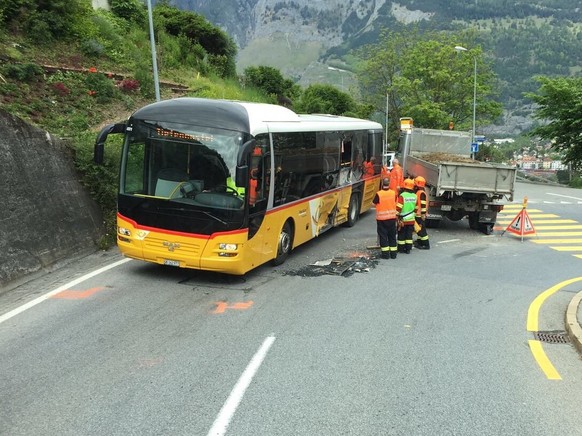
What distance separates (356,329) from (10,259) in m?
5.65

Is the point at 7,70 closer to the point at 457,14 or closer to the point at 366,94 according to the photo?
the point at 366,94

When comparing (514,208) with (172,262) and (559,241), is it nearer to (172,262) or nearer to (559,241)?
(559,241)

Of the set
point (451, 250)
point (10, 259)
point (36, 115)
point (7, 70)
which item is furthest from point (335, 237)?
point (7, 70)

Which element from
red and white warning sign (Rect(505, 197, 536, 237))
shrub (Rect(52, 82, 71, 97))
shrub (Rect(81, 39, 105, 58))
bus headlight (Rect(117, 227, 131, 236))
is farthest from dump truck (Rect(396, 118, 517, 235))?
shrub (Rect(81, 39, 105, 58))

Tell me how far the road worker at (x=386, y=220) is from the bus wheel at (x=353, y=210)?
3.56m

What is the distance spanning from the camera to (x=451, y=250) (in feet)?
41.0

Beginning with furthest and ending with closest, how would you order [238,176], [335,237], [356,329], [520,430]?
[335,237] < [238,176] < [356,329] < [520,430]

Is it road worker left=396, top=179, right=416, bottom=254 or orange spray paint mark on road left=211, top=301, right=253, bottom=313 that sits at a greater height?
road worker left=396, top=179, right=416, bottom=254

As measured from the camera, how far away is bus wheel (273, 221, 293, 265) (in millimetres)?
10219

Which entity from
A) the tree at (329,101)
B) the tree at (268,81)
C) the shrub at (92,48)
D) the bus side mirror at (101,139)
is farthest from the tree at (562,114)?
the bus side mirror at (101,139)

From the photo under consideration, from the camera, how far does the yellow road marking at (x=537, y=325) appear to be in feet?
18.9

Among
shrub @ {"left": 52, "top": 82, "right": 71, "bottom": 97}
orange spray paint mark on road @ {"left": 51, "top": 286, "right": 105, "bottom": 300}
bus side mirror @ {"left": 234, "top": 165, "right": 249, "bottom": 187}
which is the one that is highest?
shrub @ {"left": 52, "top": 82, "right": 71, "bottom": 97}

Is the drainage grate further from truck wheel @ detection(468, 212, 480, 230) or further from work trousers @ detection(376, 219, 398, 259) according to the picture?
truck wheel @ detection(468, 212, 480, 230)

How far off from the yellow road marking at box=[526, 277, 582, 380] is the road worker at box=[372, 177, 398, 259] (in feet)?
10.8
